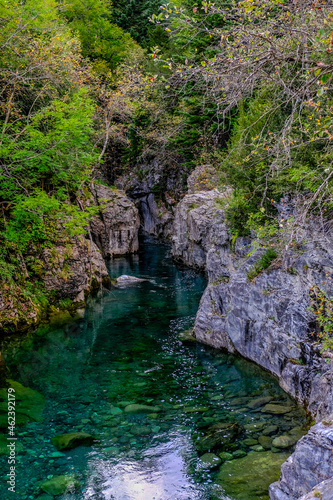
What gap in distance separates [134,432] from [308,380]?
3.44 metres

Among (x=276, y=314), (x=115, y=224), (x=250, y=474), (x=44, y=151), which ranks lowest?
(x=250, y=474)

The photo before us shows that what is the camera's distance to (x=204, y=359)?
9508 millimetres

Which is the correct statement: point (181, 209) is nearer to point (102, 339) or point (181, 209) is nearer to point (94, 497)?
point (102, 339)

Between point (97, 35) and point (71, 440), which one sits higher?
point (97, 35)

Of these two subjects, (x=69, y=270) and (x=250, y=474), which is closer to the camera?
(x=250, y=474)

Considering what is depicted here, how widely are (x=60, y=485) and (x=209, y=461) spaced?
232cm

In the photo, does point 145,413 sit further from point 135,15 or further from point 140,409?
point 135,15

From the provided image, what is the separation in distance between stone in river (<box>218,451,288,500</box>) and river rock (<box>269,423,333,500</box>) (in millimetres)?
498

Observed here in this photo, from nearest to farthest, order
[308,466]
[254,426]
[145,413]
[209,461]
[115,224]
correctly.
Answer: [308,466] < [209,461] < [254,426] < [145,413] < [115,224]

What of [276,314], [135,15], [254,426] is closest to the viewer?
[254,426]

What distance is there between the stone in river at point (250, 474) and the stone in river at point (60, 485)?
2.18 m

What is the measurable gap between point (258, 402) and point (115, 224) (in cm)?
2023

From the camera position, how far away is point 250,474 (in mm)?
5297

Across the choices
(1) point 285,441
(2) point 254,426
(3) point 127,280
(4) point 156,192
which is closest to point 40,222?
(3) point 127,280
